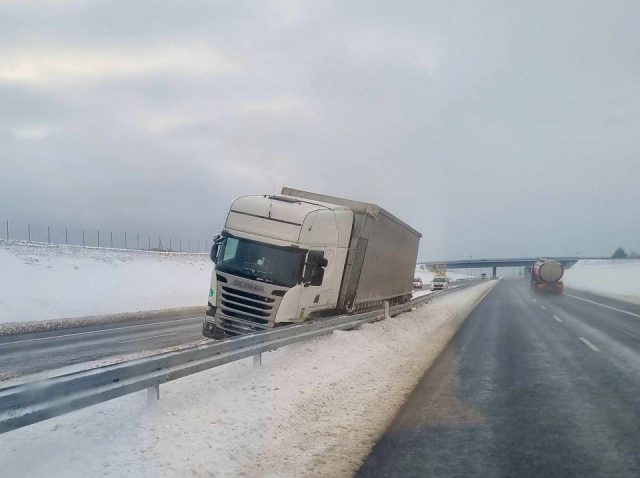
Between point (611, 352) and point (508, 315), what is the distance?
41.9 ft

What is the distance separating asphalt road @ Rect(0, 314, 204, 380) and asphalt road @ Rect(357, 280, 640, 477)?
7466 millimetres

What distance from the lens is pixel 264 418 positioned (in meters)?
7.00

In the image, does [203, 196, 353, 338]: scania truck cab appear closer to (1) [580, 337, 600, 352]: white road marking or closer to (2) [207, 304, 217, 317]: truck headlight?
(2) [207, 304, 217, 317]: truck headlight

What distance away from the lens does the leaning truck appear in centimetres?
1326

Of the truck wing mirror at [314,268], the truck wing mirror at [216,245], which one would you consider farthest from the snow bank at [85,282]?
the truck wing mirror at [314,268]

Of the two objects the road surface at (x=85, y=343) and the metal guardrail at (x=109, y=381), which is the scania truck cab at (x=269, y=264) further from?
the metal guardrail at (x=109, y=381)

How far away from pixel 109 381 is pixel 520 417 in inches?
212

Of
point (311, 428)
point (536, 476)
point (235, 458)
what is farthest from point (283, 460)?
point (536, 476)

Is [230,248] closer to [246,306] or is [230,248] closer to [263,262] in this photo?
[263,262]

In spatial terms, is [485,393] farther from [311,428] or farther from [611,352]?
[611,352]

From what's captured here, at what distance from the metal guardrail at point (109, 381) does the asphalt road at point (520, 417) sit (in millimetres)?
2599

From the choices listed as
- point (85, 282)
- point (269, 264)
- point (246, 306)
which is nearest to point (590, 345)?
point (269, 264)

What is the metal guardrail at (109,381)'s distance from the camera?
15.6 ft

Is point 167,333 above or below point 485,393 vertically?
below
